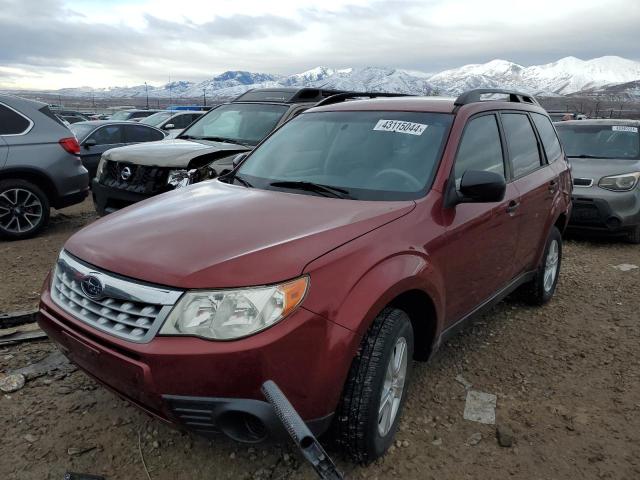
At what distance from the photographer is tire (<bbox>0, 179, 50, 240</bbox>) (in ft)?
20.8

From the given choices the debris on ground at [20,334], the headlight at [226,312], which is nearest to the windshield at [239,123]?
the debris on ground at [20,334]

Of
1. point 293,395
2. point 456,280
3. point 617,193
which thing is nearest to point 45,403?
point 293,395

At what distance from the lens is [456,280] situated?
2961mm

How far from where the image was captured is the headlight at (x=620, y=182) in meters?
6.78

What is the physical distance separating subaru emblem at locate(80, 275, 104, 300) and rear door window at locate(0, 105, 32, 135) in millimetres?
5151

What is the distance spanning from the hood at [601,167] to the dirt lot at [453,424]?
329cm

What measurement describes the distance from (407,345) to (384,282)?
48 centimetres

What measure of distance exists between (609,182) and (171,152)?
5438 mm

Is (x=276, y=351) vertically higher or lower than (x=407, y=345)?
higher

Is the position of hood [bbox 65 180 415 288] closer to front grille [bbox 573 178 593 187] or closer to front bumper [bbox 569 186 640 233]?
front bumper [bbox 569 186 640 233]

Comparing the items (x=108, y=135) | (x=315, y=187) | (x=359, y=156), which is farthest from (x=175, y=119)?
(x=315, y=187)

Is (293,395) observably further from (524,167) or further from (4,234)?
(4,234)

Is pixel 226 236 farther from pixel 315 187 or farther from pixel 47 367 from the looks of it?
pixel 47 367

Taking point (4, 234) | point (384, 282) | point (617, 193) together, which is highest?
point (384, 282)
